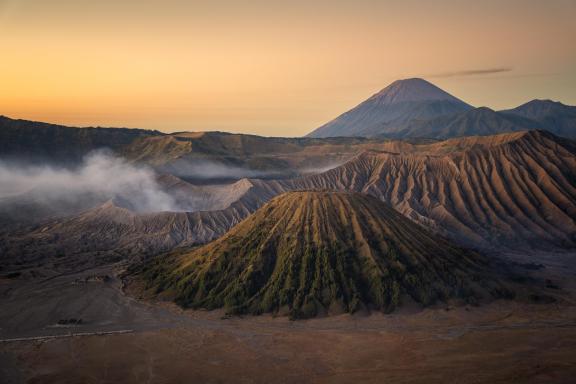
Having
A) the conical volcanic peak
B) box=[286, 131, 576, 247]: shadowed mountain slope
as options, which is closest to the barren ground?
the conical volcanic peak

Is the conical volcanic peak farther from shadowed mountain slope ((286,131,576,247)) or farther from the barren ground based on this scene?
shadowed mountain slope ((286,131,576,247))

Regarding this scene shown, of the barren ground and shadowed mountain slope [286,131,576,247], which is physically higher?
shadowed mountain slope [286,131,576,247]

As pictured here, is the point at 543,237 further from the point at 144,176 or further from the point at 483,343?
the point at 144,176

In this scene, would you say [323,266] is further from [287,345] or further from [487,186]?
[487,186]

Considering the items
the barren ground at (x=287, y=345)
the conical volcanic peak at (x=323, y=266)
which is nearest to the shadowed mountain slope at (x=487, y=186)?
the conical volcanic peak at (x=323, y=266)

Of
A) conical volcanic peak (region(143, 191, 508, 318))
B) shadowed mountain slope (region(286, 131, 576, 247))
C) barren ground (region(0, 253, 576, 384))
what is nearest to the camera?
barren ground (region(0, 253, 576, 384))

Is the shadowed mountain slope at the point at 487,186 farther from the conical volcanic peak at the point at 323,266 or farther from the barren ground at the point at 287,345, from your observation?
the barren ground at the point at 287,345

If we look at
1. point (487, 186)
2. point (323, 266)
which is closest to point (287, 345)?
point (323, 266)

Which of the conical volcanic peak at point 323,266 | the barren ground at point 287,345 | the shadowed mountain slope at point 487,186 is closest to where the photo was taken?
the barren ground at point 287,345
